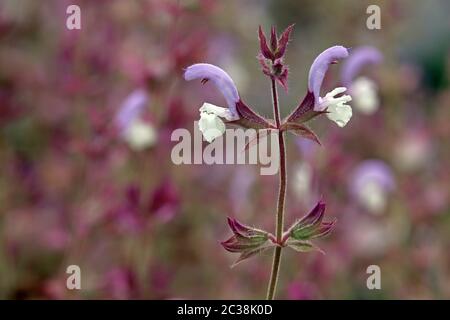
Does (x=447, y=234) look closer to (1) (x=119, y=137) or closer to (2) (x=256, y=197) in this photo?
(2) (x=256, y=197)

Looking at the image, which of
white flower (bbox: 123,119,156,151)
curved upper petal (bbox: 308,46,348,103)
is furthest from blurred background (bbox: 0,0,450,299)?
curved upper petal (bbox: 308,46,348,103)

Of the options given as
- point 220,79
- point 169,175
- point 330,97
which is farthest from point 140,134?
point 330,97

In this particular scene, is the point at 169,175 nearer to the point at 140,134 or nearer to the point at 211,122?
the point at 140,134

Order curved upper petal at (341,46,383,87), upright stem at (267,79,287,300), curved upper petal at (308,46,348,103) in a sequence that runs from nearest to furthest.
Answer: upright stem at (267,79,287,300)
curved upper petal at (308,46,348,103)
curved upper petal at (341,46,383,87)

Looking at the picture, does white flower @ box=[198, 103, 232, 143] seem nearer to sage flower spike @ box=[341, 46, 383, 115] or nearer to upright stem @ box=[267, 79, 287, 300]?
upright stem @ box=[267, 79, 287, 300]

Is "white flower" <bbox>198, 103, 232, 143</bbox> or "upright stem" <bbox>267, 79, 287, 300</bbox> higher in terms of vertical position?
"white flower" <bbox>198, 103, 232, 143</bbox>

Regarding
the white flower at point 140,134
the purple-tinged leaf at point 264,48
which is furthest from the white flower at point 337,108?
the white flower at point 140,134
